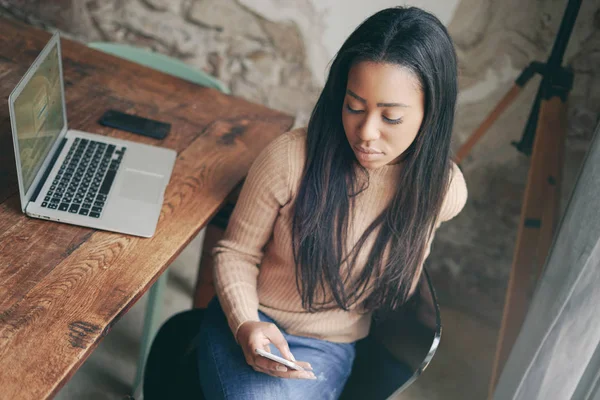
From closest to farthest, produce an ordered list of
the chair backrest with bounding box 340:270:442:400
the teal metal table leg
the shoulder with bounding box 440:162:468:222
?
1. the chair backrest with bounding box 340:270:442:400
2. the shoulder with bounding box 440:162:468:222
3. the teal metal table leg

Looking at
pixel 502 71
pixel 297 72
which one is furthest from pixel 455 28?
pixel 297 72

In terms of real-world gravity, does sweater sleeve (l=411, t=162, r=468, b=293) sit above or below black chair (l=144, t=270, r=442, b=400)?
above

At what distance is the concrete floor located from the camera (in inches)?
74.0

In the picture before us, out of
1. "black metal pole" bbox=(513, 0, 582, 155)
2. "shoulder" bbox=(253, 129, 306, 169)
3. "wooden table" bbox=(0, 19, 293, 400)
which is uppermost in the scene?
"black metal pole" bbox=(513, 0, 582, 155)

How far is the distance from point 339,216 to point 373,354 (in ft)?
1.19

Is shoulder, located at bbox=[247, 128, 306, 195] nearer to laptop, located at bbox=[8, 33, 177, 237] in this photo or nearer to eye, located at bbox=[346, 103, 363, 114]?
eye, located at bbox=[346, 103, 363, 114]

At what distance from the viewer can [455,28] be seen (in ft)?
6.50

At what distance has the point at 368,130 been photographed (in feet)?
3.73

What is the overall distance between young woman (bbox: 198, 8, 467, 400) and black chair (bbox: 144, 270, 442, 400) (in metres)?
0.04

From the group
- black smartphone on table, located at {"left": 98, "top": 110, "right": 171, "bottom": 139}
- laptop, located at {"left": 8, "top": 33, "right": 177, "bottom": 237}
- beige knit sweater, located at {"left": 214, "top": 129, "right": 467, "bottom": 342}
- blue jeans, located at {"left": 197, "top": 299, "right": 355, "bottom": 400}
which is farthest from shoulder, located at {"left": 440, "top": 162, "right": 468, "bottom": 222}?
black smartphone on table, located at {"left": 98, "top": 110, "right": 171, "bottom": 139}

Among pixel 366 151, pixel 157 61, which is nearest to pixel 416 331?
pixel 366 151

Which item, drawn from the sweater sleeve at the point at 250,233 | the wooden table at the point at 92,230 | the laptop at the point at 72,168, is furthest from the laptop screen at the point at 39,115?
the sweater sleeve at the point at 250,233

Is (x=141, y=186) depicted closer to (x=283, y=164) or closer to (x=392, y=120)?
(x=283, y=164)

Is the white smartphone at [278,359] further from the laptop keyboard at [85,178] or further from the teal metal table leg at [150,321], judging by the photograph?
the teal metal table leg at [150,321]
